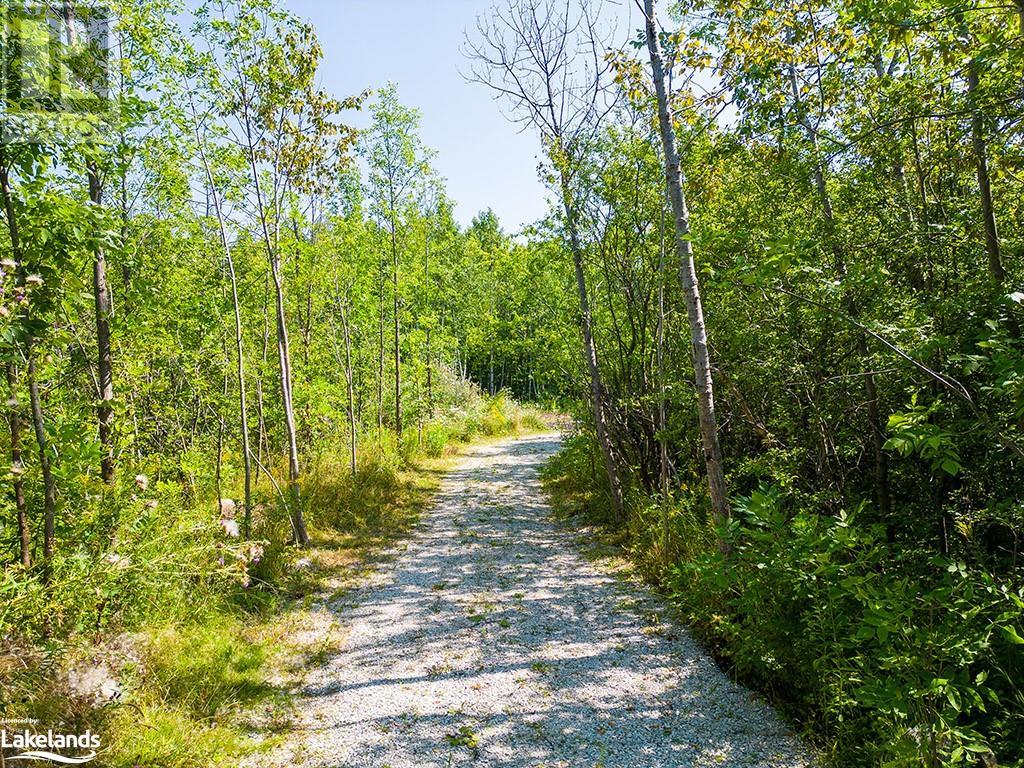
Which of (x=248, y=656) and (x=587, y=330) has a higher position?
(x=587, y=330)

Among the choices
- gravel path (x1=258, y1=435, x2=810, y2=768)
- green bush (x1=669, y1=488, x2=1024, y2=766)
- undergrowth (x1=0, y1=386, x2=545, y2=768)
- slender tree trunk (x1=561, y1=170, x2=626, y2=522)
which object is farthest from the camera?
slender tree trunk (x1=561, y1=170, x2=626, y2=522)

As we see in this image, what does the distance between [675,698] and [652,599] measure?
1.77 meters

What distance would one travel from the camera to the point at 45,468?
335cm

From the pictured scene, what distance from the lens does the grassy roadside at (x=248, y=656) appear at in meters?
3.21

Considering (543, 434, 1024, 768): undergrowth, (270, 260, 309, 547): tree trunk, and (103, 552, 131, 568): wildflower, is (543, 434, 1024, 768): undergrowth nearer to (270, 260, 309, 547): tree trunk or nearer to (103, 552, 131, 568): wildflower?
(103, 552, 131, 568): wildflower

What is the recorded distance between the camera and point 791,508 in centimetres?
495

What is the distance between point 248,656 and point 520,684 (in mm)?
2334

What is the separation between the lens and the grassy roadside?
321 cm

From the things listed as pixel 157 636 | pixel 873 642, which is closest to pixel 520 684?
pixel 873 642

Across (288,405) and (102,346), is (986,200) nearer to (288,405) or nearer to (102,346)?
(102,346)

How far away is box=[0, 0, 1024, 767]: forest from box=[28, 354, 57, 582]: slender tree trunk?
0.08 feet

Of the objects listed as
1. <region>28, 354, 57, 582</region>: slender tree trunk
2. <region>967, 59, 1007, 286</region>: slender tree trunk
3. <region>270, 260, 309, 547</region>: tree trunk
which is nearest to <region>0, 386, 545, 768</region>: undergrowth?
<region>28, 354, 57, 582</region>: slender tree trunk

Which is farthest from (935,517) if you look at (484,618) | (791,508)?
(484,618)

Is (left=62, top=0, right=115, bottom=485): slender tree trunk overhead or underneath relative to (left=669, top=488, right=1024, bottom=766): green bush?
overhead
